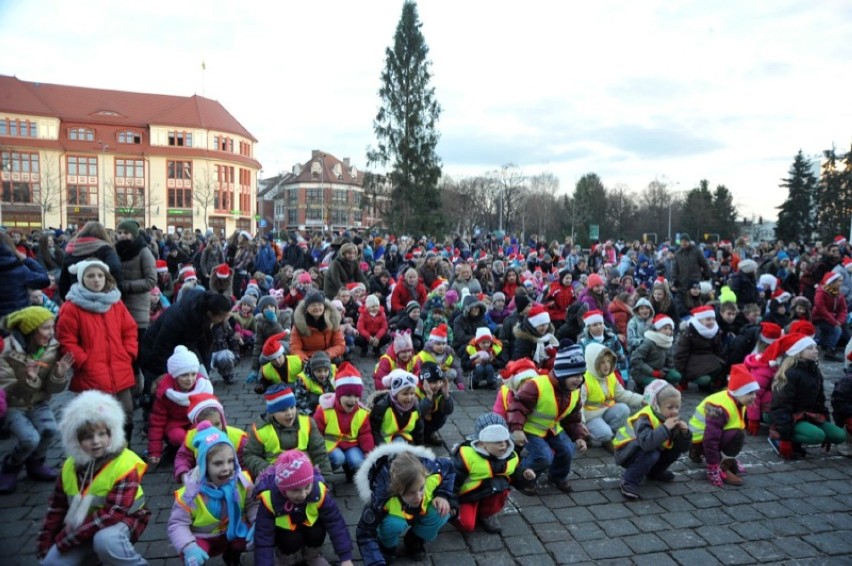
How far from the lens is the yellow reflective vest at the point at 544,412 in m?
4.74

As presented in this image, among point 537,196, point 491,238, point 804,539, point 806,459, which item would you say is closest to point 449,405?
point 804,539

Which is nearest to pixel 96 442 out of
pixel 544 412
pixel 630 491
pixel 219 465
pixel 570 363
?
pixel 219 465

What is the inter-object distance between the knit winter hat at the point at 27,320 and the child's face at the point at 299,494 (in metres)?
2.93

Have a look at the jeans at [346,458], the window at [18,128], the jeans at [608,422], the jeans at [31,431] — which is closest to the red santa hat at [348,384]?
the jeans at [346,458]

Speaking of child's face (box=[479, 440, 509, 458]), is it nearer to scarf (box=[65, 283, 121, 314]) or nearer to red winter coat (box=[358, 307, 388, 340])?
scarf (box=[65, 283, 121, 314])

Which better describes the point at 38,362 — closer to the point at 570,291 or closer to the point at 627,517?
the point at 627,517

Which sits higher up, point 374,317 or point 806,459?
point 374,317

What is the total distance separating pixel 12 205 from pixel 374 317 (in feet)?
197

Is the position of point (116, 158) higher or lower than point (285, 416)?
higher

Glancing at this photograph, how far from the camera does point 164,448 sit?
206 inches

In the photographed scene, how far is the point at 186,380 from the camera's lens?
488 cm

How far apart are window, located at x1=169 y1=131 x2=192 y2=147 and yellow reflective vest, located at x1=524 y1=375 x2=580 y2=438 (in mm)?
69316

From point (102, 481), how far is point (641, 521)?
12.2 feet

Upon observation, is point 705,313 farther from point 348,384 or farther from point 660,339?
point 348,384
